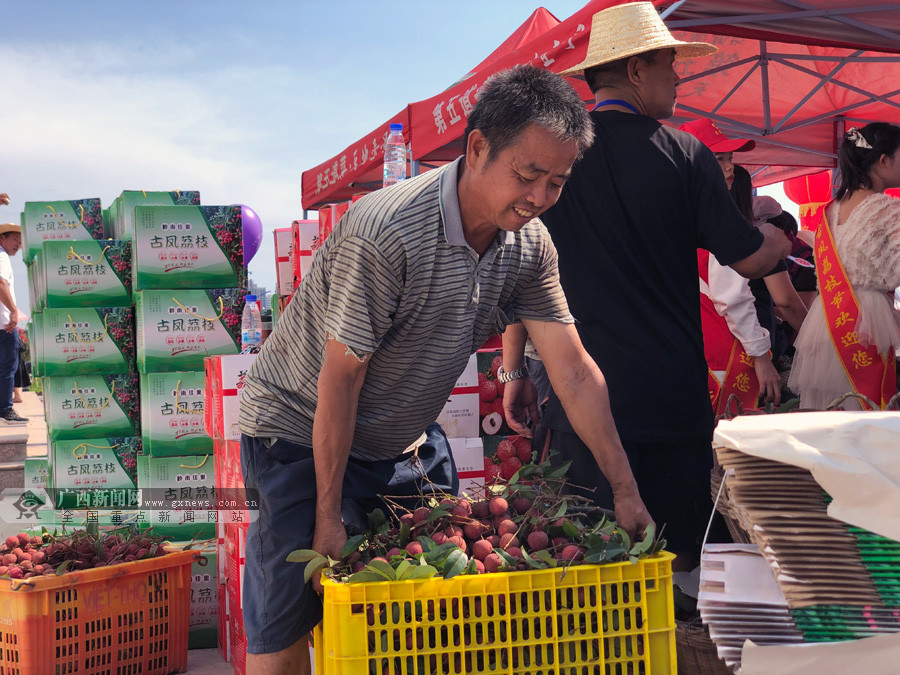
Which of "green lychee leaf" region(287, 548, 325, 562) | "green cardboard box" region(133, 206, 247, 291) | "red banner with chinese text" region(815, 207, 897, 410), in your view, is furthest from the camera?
"green cardboard box" region(133, 206, 247, 291)

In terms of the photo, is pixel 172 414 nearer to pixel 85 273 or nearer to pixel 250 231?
pixel 85 273

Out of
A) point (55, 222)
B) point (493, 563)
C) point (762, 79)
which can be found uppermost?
point (762, 79)

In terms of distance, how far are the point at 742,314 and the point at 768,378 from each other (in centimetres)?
26

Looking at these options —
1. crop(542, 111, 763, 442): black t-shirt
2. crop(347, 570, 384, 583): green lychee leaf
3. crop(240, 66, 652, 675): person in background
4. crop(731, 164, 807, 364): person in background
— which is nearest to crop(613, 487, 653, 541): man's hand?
crop(240, 66, 652, 675): person in background

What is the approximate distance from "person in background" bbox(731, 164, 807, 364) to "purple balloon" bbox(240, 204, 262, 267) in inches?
99.1

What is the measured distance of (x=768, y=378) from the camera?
3.16 meters

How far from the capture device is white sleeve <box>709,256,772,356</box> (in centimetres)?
319

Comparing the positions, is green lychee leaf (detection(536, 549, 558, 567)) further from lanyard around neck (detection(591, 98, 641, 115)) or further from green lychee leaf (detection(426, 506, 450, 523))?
lanyard around neck (detection(591, 98, 641, 115))

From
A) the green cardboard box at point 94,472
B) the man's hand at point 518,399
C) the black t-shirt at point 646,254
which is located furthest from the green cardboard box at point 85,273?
the black t-shirt at point 646,254

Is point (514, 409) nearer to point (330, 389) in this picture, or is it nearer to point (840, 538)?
point (330, 389)

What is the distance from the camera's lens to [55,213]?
5.03 metres

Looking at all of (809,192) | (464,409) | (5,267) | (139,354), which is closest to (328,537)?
(464,409)

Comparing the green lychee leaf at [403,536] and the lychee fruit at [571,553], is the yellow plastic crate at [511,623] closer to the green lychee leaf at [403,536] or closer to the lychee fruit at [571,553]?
the lychee fruit at [571,553]

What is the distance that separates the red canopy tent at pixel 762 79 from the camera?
3.78 m
